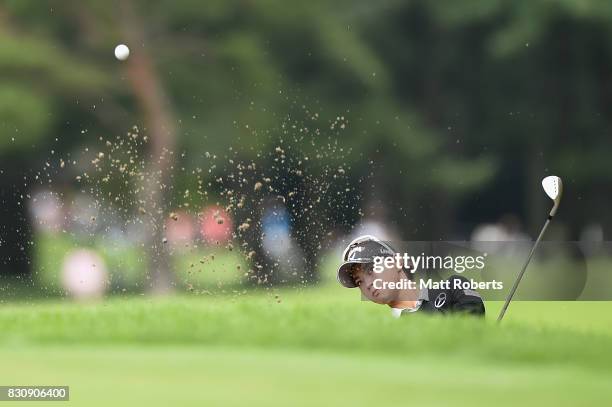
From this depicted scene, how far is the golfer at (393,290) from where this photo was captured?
815cm

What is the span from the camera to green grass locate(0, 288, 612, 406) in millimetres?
5578

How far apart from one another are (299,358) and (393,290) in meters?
1.72

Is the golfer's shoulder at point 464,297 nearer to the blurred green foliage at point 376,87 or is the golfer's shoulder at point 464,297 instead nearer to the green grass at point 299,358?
the green grass at point 299,358

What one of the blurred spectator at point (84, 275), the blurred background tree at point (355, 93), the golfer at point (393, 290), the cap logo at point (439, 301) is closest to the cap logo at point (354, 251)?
the golfer at point (393, 290)

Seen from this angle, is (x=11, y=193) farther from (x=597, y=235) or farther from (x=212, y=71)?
(x=597, y=235)

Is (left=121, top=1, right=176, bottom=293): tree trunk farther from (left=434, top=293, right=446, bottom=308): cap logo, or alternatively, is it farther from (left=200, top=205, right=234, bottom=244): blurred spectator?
(left=434, top=293, right=446, bottom=308): cap logo

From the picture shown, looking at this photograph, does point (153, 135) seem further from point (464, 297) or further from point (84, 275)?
point (464, 297)

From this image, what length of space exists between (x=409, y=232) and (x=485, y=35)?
4932 mm

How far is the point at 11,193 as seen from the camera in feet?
84.8

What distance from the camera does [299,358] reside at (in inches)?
265

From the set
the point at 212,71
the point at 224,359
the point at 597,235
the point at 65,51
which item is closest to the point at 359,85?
the point at 212,71

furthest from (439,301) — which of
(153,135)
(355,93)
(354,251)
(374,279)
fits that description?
(355,93)

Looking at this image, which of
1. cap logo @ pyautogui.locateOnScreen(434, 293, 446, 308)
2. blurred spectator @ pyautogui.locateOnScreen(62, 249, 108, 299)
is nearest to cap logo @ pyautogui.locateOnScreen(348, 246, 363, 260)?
cap logo @ pyautogui.locateOnScreen(434, 293, 446, 308)

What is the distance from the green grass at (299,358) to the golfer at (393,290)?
20cm
